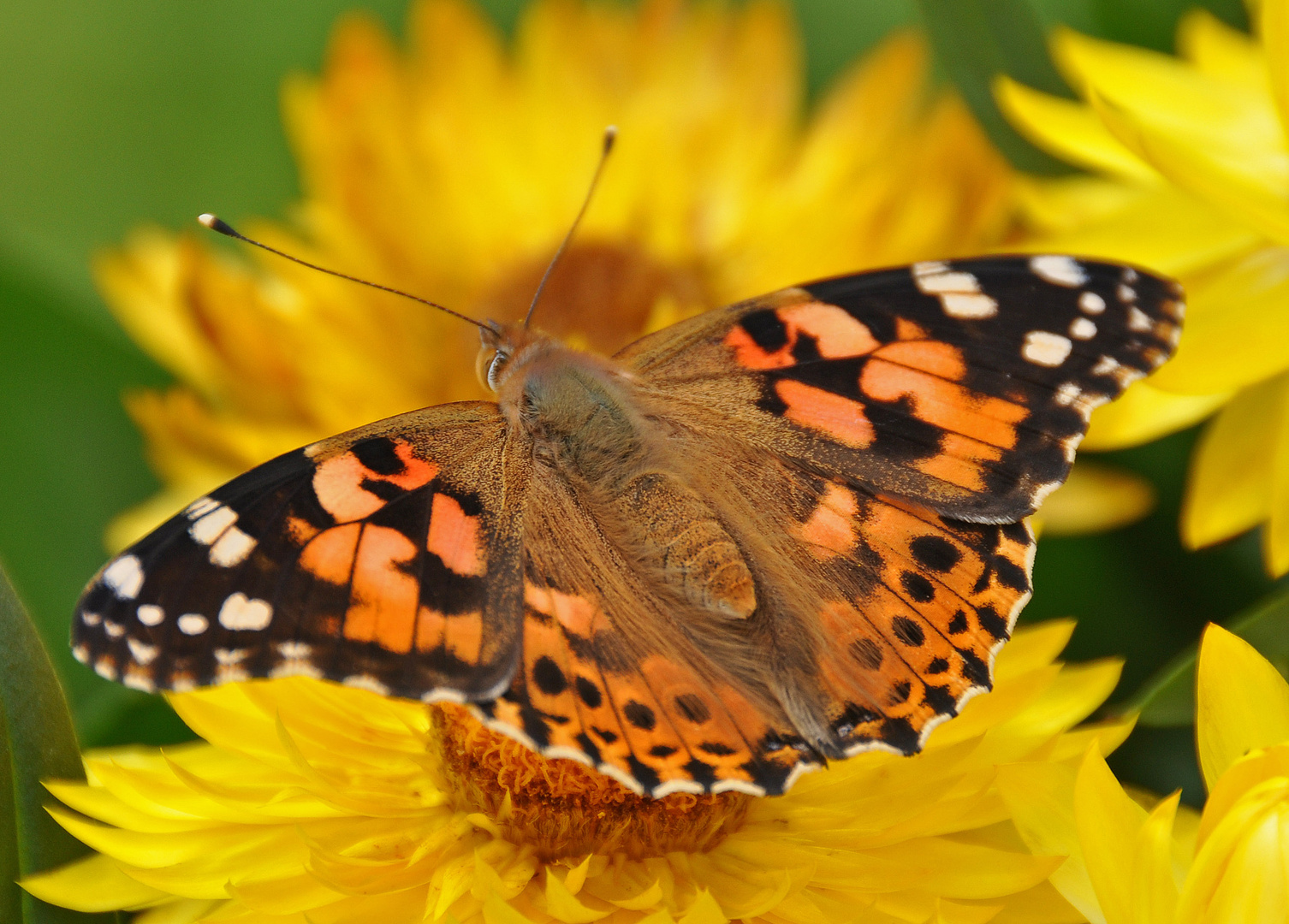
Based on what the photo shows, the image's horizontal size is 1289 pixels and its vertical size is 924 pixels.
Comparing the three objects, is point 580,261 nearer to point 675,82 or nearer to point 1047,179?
point 675,82

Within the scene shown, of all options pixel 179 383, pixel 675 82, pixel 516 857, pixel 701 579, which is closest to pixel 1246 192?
pixel 701 579

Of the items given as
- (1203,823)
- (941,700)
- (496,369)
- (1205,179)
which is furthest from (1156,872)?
(496,369)

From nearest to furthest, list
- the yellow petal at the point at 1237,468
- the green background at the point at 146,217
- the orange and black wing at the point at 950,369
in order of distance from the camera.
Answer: the orange and black wing at the point at 950,369
the yellow petal at the point at 1237,468
the green background at the point at 146,217

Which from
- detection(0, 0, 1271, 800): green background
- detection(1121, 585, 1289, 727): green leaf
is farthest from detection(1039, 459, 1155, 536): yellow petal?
detection(1121, 585, 1289, 727): green leaf

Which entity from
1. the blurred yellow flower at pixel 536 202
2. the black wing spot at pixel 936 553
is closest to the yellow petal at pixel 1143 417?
the black wing spot at pixel 936 553

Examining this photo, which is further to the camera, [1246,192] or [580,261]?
[580,261]

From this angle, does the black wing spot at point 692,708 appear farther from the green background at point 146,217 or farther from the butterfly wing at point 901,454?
the green background at point 146,217
